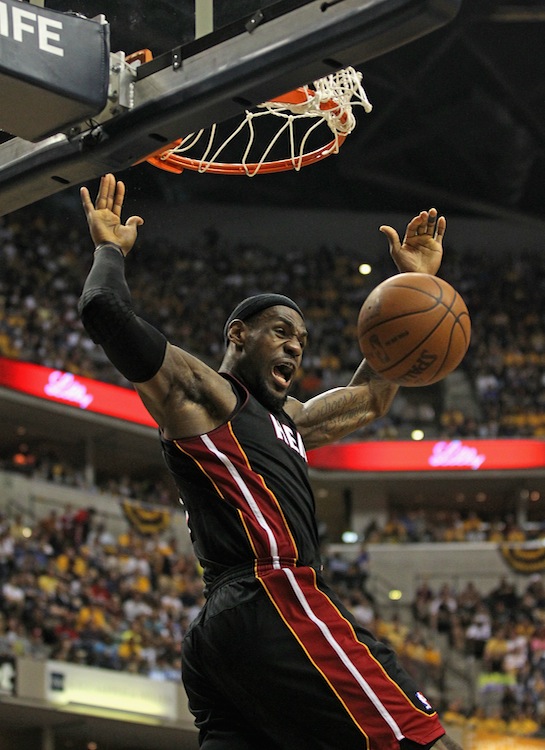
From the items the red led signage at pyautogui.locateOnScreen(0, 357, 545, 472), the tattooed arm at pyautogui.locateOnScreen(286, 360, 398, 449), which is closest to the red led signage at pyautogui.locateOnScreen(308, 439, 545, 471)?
the red led signage at pyautogui.locateOnScreen(0, 357, 545, 472)

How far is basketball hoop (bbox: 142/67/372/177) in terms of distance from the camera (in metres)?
5.32

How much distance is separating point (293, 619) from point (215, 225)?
24259mm

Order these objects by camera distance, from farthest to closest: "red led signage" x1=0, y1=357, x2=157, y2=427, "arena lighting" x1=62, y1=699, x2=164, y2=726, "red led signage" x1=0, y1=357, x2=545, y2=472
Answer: "red led signage" x1=0, y1=357, x2=545, y2=472
"red led signage" x1=0, y1=357, x2=157, y2=427
"arena lighting" x1=62, y1=699, x2=164, y2=726

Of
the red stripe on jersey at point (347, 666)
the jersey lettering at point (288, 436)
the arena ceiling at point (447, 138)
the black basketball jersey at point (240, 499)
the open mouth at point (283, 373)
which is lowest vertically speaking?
the red stripe on jersey at point (347, 666)

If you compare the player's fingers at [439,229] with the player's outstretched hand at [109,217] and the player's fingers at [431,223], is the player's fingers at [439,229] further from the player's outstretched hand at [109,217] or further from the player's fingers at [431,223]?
the player's outstretched hand at [109,217]

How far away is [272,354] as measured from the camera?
447cm

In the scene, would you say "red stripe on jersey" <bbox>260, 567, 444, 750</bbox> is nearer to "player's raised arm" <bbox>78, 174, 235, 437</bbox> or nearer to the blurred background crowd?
"player's raised arm" <bbox>78, 174, 235, 437</bbox>

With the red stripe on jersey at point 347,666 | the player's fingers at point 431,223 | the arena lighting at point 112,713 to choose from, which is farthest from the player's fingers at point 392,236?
the arena lighting at point 112,713

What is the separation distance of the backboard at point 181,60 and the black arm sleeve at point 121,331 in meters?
0.63

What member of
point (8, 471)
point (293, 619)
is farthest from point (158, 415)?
point (8, 471)

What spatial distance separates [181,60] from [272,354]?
1.09 meters

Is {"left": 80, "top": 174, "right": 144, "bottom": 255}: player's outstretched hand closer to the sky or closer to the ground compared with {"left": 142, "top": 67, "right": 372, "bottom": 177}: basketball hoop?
closer to the ground

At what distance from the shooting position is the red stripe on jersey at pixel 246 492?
13.5 feet

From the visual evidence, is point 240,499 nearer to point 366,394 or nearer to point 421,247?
point 366,394
